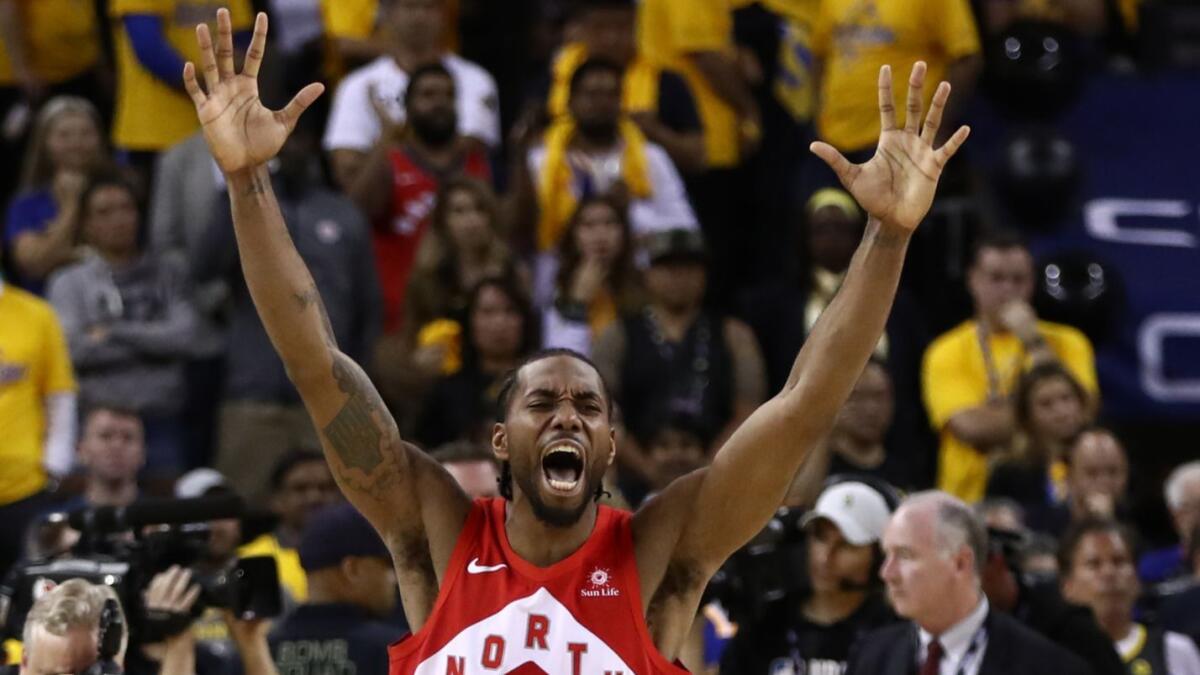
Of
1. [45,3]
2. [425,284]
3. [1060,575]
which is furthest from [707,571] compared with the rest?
[45,3]

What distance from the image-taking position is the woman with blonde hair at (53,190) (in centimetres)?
1042

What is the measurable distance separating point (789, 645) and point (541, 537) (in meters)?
2.50

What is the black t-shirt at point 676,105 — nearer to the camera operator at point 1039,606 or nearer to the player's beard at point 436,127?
the player's beard at point 436,127

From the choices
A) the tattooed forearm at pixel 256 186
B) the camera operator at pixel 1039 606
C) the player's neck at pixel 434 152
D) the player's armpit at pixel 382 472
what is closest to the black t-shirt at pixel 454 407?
the player's neck at pixel 434 152

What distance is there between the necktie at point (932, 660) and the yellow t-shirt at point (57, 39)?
6501mm

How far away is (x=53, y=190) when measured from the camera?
1065 centimetres

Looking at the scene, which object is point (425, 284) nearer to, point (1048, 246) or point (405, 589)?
point (1048, 246)

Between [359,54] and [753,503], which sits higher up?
[359,54]

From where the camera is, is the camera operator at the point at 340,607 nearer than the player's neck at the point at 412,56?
Yes

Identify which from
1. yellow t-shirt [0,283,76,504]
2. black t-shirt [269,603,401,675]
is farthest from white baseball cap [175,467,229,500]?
black t-shirt [269,603,401,675]

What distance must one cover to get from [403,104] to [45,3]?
2.24 meters

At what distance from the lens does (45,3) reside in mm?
11641

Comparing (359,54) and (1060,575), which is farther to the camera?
(359,54)

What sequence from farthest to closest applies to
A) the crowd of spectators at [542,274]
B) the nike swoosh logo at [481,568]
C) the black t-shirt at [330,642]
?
1. the crowd of spectators at [542,274]
2. the black t-shirt at [330,642]
3. the nike swoosh logo at [481,568]
